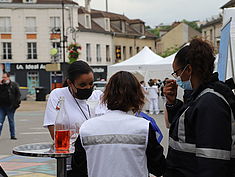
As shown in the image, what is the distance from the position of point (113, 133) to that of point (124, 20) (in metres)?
62.8

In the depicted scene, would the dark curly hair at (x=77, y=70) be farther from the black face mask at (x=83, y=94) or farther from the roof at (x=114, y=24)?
the roof at (x=114, y=24)

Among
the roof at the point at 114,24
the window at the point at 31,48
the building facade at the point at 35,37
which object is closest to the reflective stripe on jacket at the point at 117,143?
the building facade at the point at 35,37

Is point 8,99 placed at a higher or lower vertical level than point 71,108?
lower

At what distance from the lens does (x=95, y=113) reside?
14.9 feet

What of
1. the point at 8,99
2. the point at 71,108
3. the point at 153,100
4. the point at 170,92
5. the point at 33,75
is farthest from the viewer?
the point at 33,75

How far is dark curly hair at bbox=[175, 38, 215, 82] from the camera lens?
311 centimetres

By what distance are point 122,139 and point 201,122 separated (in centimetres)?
60

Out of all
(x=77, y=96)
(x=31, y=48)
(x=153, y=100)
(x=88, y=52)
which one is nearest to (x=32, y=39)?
(x=31, y=48)

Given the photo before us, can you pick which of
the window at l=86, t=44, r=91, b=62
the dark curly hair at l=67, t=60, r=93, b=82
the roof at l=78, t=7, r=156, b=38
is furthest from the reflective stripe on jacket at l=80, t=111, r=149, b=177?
the window at l=86, t=44, r=91, b=62

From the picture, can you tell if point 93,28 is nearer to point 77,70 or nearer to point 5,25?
point 5,25

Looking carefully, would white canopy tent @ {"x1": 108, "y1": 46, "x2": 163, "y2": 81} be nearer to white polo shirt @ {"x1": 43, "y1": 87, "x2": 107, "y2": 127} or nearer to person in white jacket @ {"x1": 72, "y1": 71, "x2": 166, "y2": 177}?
white polo shirt @ {"x1": 43, "y1": 87, "x2": 107, "y2": 127}

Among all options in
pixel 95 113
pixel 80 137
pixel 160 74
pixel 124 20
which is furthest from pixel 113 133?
pixel 124 20

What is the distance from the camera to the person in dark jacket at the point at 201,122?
9.36ft

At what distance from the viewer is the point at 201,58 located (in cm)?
311
